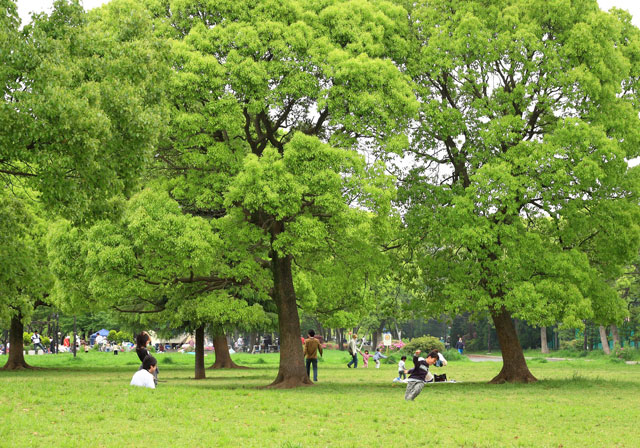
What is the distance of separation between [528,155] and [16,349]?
25.9 metres

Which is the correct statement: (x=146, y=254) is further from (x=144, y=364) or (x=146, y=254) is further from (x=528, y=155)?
(x=528, y=155)

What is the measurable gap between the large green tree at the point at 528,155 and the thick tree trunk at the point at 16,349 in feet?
69.6

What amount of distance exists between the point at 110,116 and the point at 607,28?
15.6m

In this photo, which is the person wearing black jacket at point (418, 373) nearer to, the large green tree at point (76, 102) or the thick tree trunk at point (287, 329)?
the thick tree trunk at point (287, 329)

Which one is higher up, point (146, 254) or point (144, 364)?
point (146, 254)

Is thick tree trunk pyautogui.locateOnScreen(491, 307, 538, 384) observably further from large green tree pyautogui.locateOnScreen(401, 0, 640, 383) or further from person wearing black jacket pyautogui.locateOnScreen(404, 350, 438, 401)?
person wearing black jacket pyautogui.locateOnScreen(404, 350, 438, 401)

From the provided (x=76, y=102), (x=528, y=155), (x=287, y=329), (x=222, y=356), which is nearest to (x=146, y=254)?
(x=287, y=329)

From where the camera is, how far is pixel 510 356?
23.0 m

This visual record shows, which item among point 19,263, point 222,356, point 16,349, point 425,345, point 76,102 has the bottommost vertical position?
point 222,356

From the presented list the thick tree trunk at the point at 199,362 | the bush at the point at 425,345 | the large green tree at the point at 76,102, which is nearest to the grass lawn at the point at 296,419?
the large green tree at the point at 76,102

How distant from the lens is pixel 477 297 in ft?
69.3

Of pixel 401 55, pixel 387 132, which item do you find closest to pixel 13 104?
pixel 387 132

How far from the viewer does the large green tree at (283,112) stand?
18516 millimetres

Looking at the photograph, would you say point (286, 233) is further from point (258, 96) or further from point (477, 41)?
point (477, 41)
